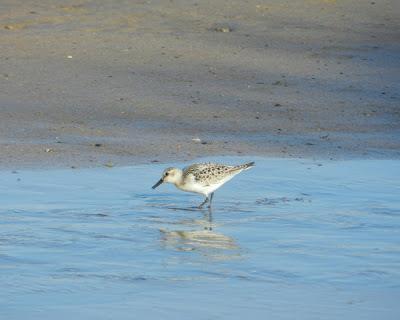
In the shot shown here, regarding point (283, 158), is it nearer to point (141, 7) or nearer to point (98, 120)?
point (98, 120)

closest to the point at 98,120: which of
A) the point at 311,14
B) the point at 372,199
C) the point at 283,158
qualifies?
the point at 283,158

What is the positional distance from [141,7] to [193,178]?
8.10 m

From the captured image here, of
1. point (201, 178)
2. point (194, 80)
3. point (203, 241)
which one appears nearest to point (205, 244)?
point (203, 241)

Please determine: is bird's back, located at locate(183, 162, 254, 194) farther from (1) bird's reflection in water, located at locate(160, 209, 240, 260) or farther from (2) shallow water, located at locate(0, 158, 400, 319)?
(1) bird's reflection in water, located at locate(160, 209, 240, 260)

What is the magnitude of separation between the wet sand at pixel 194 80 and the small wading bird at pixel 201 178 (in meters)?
1.15

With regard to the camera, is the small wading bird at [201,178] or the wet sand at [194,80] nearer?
the small wading bird at [201,178]

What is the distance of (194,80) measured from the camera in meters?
15.1

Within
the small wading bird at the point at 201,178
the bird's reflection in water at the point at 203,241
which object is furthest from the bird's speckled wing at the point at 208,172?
the bird's reflection in water at the point at 203,241

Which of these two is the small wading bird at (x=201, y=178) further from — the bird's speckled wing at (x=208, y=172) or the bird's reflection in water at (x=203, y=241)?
the bird's reflection in water at (x=203, y=241)

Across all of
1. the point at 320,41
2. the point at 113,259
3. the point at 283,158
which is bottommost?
the point at 113,259

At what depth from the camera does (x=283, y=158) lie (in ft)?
39.7

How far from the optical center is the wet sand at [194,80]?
41.2 ft

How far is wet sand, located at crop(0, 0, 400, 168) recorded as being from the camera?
12.6 meters

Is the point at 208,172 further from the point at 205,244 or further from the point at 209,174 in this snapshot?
the point at 205,244
